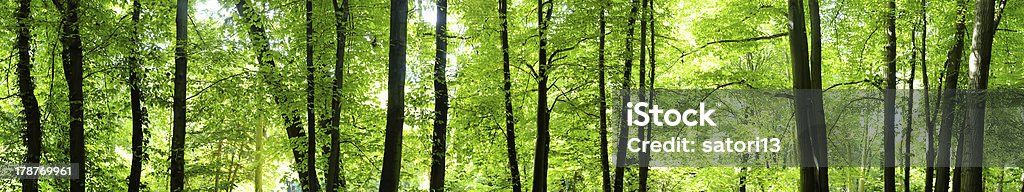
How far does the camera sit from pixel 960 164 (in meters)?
13.9

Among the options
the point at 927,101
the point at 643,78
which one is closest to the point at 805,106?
the point at 643,78

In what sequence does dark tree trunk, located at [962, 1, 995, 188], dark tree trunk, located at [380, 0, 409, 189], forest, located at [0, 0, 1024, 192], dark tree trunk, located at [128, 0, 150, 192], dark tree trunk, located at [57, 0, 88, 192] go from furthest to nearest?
dark tree trunk, located at [962, 1, 995, 188] < forest, located at [0, 0, 1024, 192] < dark tree trunk, located at [128, 0, 150, 192] < dark tree trunk, located at [57, 0, 88, 192] < dark tree trunk, located at [380, 0, 409, 189]

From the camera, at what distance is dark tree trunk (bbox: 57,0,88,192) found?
982 centimetres

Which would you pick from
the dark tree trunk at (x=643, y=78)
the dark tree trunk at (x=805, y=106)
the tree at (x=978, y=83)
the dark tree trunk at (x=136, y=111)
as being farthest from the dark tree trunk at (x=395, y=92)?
the tree at (x=978, y=83)

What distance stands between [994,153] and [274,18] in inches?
562

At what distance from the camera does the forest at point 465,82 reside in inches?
401

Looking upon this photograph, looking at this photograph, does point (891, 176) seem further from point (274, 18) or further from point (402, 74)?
point (274, 18)

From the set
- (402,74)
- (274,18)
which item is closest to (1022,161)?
(402,74)

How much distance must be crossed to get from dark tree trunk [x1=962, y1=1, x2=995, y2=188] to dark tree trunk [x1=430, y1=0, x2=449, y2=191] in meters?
7.14

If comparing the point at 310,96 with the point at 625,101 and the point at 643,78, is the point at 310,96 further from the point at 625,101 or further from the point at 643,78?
the point at 643,78

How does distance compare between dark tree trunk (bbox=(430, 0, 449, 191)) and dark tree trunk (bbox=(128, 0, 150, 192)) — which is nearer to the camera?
dark tree trunk (bbox=(128, 0, 150, 192))

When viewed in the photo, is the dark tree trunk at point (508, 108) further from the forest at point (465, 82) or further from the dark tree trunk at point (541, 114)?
the dark tree trunk at point (541, 114)

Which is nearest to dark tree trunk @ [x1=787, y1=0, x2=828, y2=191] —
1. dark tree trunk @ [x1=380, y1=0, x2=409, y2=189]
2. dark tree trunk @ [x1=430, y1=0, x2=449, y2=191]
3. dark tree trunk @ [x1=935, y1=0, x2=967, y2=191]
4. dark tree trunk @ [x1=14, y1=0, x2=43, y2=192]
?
dark tree trunk @ [x1=935, y1=0, x2=967, y2=191]

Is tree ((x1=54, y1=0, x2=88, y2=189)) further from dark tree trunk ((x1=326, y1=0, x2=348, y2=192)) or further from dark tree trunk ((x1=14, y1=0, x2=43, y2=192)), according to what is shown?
dark tree trunk ((x1=326, y1=0, x2=348, y2=192))
